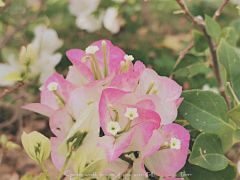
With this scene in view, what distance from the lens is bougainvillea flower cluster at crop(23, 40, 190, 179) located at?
0.66ft

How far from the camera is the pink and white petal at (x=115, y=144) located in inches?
7.8

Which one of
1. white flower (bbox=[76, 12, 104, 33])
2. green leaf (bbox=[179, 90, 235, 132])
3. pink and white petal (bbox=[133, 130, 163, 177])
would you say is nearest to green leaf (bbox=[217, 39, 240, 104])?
green leaf (bbox=[179, 90, 235, 132])

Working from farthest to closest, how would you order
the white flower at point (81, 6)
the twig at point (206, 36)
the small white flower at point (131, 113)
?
the white flower at point (81, 6)
the twig at point (206, 36)
the small white flower at point (131, 113)

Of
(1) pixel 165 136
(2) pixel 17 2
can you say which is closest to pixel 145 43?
(2) pixel 17 2

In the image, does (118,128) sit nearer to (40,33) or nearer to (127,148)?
(127,148)

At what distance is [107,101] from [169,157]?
0.25 feet

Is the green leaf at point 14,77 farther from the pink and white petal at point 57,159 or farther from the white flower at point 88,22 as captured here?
the white flower at point 88,22

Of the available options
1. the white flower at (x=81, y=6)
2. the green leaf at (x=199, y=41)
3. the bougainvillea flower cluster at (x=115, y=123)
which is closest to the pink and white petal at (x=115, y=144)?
the bougainvillea flower cluster at (x=115, y=123)

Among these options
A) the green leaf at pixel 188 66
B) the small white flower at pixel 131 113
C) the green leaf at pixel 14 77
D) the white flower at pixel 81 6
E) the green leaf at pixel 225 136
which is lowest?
the green leaf at pixel 225 136

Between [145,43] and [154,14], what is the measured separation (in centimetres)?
13

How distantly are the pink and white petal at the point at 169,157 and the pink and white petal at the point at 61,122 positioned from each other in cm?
8

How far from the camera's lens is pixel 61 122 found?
217mm

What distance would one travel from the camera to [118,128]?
203 millimetres

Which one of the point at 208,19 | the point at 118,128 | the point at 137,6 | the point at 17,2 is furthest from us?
the point at 137,6
